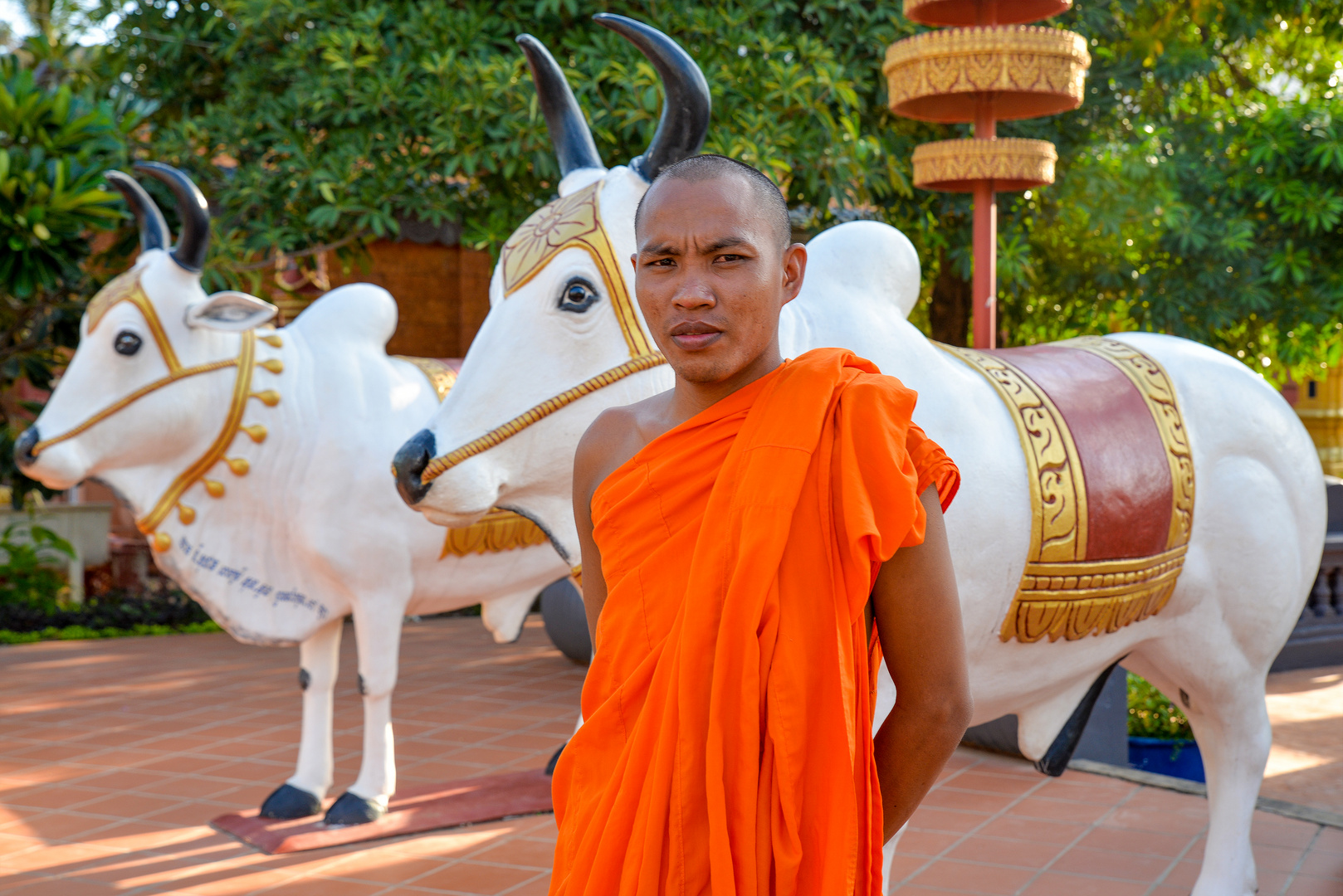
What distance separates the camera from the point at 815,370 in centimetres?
146

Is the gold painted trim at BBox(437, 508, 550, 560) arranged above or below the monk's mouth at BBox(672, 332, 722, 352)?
below

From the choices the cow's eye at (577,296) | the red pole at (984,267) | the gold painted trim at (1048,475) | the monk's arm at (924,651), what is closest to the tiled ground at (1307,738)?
the red pole at (984,267)

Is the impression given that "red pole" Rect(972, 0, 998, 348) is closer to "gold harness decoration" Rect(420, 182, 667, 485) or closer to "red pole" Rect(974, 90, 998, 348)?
"red pole" Rect(974, 90, 998, 348)

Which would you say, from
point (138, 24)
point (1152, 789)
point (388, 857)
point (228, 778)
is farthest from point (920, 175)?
point (138, 24)

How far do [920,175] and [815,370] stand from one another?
10.1 ft

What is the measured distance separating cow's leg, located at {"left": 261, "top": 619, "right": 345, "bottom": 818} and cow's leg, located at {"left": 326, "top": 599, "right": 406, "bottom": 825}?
4.0 inches

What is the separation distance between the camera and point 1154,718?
551 cm

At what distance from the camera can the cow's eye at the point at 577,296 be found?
241cm

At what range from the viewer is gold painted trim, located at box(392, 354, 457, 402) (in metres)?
4.68

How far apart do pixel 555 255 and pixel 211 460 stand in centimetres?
241

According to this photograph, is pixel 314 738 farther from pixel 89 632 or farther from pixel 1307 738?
Answer: pixel 89 632

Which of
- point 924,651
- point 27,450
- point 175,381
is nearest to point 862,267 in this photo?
point 924,651

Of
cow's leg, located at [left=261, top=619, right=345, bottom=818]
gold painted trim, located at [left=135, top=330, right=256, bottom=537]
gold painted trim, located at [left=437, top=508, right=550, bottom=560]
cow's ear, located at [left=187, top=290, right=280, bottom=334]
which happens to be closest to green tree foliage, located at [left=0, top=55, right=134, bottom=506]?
→ cow's ear, located at [left=187, top=290, right=280, bottom=334]

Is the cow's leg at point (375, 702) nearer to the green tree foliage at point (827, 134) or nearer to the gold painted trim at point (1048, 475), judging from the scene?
the gold painted trim at point (1048, 475)
